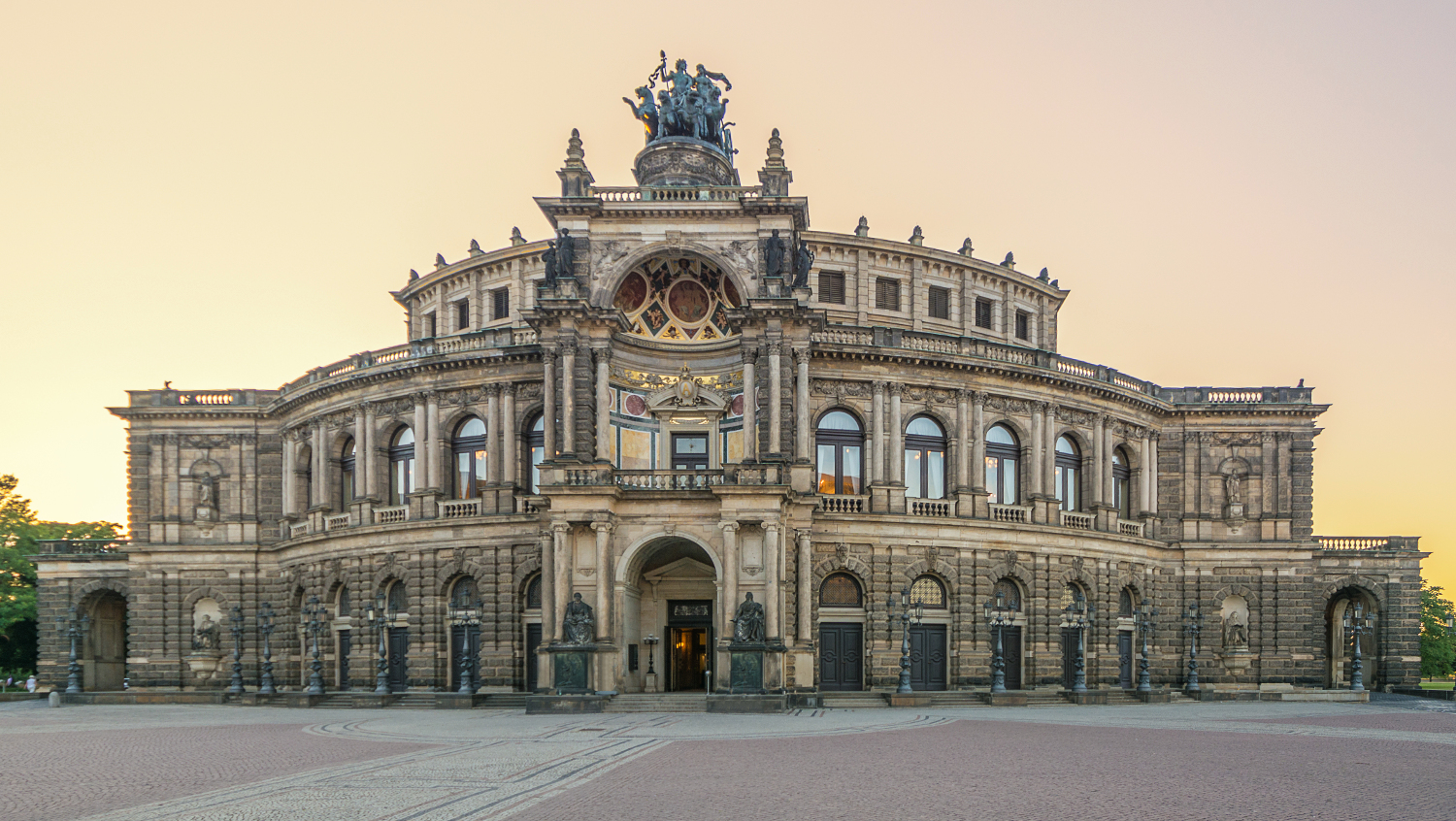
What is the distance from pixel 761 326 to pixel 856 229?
52.1ft

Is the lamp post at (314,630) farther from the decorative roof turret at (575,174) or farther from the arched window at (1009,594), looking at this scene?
the arched window at (1009,594)

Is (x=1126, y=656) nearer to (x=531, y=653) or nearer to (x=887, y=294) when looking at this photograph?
(x=887, y=294)

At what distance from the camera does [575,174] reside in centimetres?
4591

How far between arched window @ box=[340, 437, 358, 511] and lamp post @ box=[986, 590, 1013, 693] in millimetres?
31121

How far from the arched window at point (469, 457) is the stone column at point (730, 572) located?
1452cm

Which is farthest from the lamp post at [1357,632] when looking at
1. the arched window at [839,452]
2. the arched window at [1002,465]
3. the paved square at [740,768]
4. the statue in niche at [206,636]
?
the statue in niche at [206,636]

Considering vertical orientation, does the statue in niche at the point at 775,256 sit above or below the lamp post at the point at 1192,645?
above

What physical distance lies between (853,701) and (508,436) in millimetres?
18746

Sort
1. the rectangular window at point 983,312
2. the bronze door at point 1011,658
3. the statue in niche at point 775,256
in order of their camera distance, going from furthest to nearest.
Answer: the rectangular window at point 983,312 → the bronze door at point 1011,658 → the statue in niche at point 775,256

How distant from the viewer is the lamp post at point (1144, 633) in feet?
170

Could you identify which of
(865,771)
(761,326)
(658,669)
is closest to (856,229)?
(761,326)

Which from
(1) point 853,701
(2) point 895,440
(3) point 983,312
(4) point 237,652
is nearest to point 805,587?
(1) point 853,701

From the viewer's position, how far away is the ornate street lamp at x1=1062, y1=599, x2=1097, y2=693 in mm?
51406

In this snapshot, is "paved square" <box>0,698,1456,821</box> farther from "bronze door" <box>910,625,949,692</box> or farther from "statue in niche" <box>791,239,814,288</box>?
"statue in niche" <box>791,239,814,288</box>
